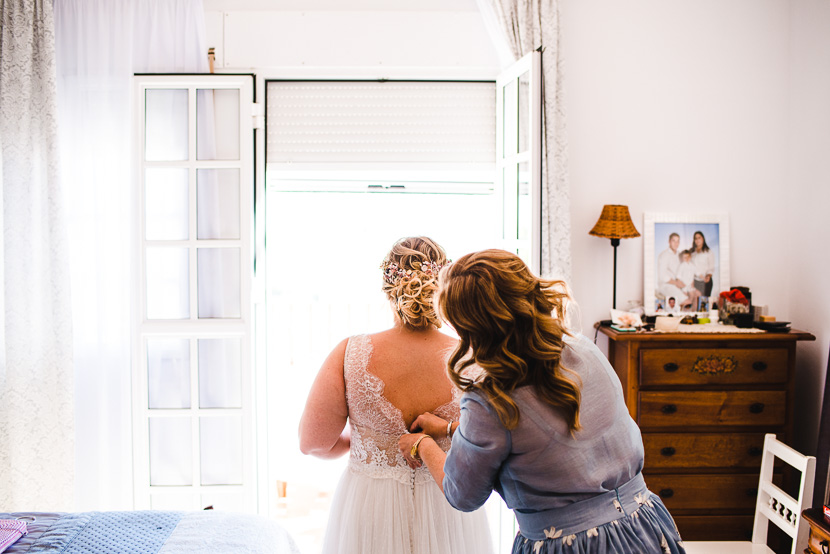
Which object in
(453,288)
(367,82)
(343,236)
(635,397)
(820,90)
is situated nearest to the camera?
(453,288)

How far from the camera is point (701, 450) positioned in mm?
2656

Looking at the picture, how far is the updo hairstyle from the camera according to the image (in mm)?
1546

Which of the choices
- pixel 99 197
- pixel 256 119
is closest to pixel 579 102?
pixel 256 119

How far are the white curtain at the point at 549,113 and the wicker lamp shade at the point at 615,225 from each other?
166mm

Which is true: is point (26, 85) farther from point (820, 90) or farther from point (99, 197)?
point (820, 90)

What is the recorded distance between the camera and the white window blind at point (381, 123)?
3.00 meters

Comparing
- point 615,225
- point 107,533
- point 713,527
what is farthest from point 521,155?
point 107,533

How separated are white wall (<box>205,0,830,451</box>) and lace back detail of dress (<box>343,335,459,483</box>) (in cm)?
169

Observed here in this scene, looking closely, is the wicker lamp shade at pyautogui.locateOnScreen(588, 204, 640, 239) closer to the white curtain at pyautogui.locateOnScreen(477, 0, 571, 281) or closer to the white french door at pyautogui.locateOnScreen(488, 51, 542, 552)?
the white curtain at pyautogui.locateOnScreen(477, 0, 571, 281)

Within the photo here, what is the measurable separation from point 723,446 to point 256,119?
108 inches

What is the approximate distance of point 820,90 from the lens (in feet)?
9.19

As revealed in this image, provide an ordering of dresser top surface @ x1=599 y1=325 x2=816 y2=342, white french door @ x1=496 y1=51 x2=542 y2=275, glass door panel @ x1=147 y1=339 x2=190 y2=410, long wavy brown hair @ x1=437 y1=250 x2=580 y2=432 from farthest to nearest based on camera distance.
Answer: glass door panel @ x1=147 y1=339 x2=190 y2=410
dresser top surface @ x1=599 y1=325 x2=816 y2=342
white french door @ x1=496 y1=51 x2=542 y2=275
long wavy brown hair @ x1=437 y1=250 x2=580 y2=432

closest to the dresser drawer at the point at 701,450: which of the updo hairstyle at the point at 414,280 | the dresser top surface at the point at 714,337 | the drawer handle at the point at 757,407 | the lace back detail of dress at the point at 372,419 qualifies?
the drawer handle at the point at 757,407

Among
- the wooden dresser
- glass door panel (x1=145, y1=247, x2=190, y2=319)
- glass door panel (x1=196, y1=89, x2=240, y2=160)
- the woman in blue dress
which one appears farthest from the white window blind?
the woman in blue dress
